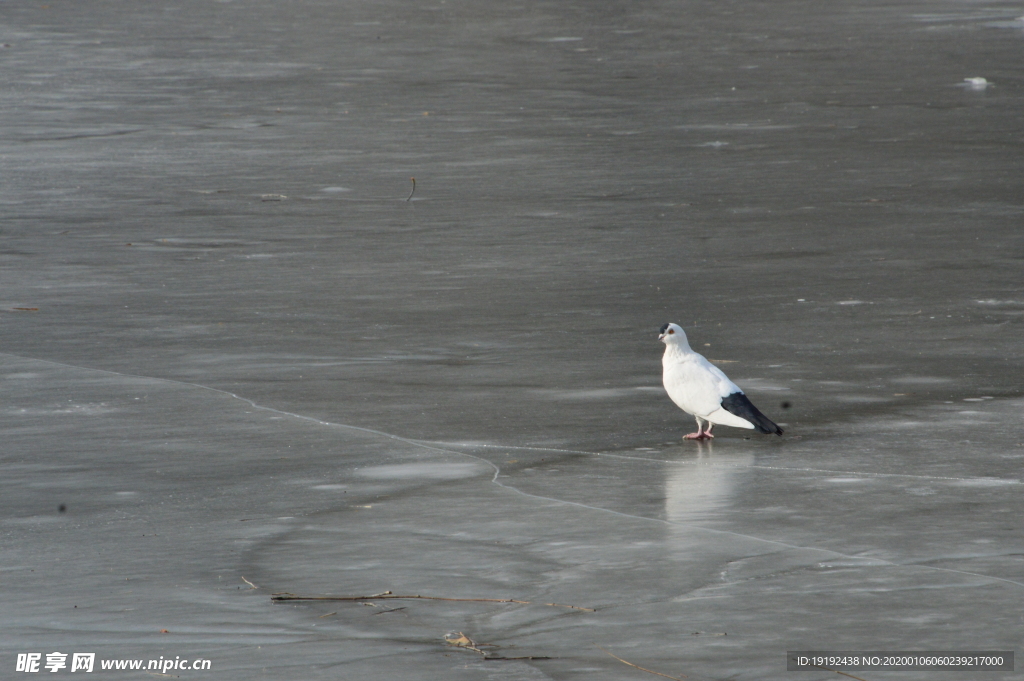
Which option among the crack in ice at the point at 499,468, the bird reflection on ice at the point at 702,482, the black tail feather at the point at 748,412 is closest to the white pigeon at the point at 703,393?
the black tail feather at the point at 748,412

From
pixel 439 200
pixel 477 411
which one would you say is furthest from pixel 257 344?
pixel 439 200

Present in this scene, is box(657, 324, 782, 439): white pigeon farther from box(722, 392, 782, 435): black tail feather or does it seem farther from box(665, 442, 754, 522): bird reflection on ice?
box(665, 442, 754, 522): bird reflection on ice

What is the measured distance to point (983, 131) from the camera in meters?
16.7

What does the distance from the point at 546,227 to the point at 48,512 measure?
23.0 feet

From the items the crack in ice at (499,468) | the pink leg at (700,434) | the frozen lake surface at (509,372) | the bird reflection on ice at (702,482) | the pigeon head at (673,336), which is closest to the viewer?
the frozen lake surface at (509,372)

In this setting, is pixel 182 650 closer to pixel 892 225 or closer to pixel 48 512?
pixel 48 512

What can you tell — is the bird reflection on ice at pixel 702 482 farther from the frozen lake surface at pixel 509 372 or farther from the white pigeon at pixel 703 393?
the white pigeon at pixel 703 393

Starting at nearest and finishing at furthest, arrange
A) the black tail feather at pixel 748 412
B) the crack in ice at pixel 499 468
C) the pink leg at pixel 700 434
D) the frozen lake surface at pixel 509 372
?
the frozen lake surface at pixel 509 372 → the crack in ice at pixel 499 468 → the black tail feather at pixel 748 412 → the pink leg at pixel 700 434

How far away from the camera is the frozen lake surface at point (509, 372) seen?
4.99m

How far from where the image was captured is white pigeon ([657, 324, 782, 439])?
276 inches

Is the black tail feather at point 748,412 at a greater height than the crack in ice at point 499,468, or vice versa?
the black tail feather at point 748,412

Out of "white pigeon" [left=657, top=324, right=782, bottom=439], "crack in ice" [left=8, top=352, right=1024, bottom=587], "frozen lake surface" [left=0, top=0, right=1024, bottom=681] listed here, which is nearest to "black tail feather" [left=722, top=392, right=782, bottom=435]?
"white pigeon" [left=657, top=324, right=782, bottom=439]

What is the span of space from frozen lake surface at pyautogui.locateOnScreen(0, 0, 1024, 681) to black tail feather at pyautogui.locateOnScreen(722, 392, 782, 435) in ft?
0.39

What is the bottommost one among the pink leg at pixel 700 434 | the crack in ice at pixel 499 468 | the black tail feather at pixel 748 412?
the crack in ice at pixel 499 468
